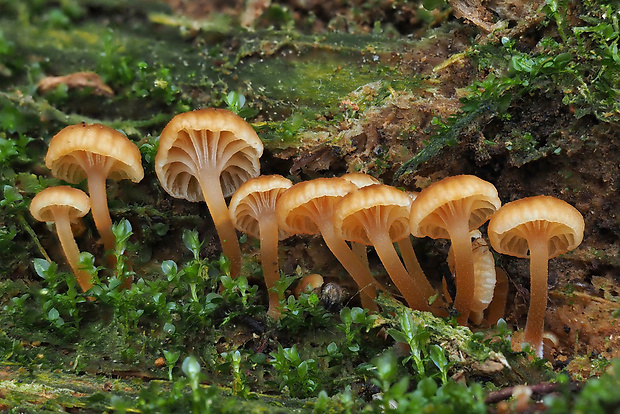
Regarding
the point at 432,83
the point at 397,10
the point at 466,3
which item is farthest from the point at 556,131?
the point at 397,10

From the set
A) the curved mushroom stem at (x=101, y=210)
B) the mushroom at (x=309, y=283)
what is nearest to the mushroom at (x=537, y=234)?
the mushroom at (x=309, y=283)

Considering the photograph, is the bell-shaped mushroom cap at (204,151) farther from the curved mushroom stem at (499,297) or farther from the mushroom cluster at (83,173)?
the curved mushroom stem at (499,297)

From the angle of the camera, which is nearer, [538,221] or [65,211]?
[538,221]

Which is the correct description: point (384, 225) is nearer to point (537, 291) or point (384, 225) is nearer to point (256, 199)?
point (256, 199)

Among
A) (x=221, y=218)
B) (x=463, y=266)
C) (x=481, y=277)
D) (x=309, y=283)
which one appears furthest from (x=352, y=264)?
(x=221, y=218)

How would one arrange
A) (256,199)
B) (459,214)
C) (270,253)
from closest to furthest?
1. (459,214)
2. (256,199)
3. (270,253)

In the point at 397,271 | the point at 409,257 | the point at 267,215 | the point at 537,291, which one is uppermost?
the point at 267,215
